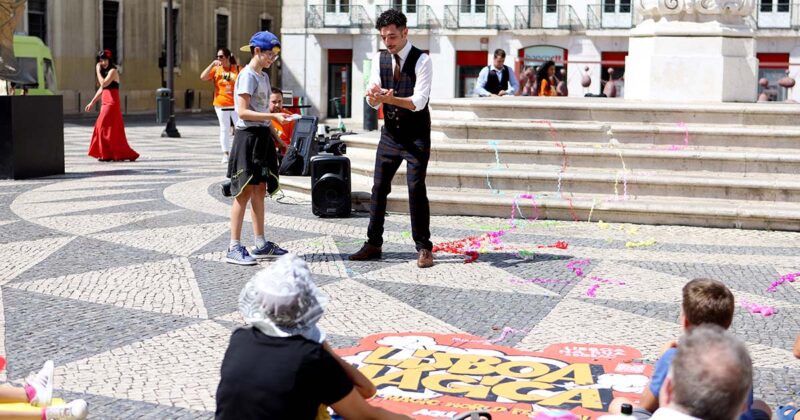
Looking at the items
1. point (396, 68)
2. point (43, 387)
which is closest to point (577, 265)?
point (396, 68)

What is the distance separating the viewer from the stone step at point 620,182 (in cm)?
1045

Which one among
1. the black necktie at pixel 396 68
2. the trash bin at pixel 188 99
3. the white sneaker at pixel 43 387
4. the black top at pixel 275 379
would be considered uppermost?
the black necktie at pixel 396 68

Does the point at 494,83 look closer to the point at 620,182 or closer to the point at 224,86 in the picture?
the point at 224,86

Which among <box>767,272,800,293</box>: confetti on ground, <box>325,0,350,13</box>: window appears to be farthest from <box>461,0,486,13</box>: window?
<box>767,272,800,293</box>: confetti on ground

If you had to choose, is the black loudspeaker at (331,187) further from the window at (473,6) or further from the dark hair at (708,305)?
the window at (473,6)

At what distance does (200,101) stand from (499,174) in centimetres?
3712

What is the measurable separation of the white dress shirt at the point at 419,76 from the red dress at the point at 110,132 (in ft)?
29.3

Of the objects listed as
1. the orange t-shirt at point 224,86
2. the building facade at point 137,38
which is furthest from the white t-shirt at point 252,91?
the building facade at point 137,38

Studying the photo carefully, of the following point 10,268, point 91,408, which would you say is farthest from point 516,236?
point 91,408

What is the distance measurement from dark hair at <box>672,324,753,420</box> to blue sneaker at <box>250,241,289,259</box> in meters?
5.63

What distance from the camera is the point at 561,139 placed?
1186 cm

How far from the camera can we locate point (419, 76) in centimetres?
811

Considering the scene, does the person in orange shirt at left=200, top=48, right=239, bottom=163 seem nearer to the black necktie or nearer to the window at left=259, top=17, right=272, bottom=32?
the black necktie

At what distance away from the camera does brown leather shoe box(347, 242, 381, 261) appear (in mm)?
8305
